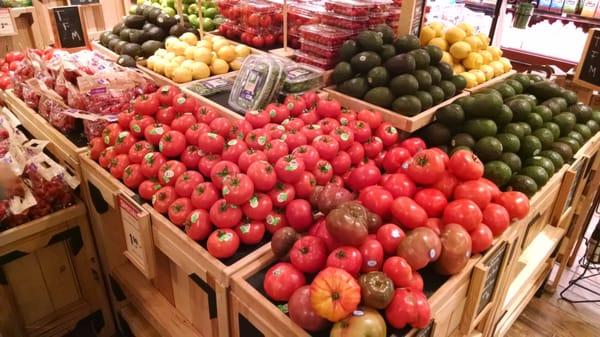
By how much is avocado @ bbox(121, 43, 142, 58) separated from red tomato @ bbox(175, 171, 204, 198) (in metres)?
1.62

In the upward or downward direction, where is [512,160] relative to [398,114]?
downward

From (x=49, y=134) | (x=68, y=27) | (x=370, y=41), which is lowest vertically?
(x=49, y=134)

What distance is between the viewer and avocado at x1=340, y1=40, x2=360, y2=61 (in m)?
2.26

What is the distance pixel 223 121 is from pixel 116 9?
13.2 ft

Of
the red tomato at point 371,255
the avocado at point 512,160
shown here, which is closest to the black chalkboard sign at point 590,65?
the avocado at point 512,160

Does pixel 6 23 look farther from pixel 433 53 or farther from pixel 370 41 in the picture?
pixel 433 53

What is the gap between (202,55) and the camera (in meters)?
2.61

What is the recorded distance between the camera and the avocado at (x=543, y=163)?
6.33ft

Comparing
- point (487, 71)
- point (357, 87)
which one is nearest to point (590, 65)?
point (487, 71)

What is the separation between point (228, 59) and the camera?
2.73 meters

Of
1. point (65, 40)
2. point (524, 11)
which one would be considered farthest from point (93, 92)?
point (524, 11)

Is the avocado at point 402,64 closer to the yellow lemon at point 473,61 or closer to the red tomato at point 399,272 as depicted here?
the yellow lemon at point 473,61

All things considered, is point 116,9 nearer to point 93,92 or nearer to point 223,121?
point 93,92

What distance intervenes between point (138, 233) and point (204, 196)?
370 millimetres
